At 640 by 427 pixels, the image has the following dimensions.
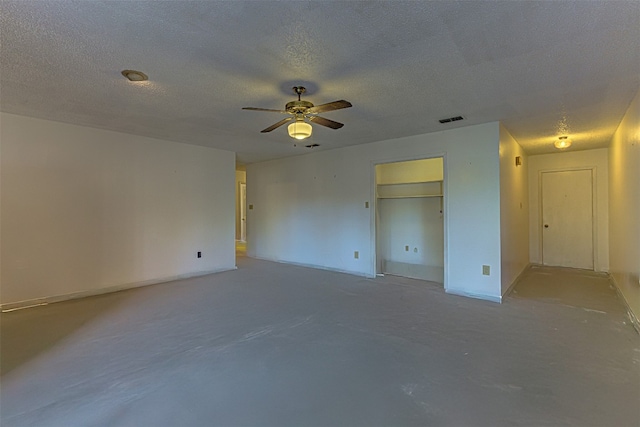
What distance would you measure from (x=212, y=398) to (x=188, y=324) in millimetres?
1387

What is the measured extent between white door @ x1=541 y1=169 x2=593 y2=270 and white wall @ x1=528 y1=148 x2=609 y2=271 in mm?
92

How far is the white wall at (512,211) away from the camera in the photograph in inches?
160

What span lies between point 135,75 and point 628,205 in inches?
213

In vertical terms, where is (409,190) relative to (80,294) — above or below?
above

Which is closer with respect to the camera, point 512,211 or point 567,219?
point 512,211

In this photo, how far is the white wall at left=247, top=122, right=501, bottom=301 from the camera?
4.00m

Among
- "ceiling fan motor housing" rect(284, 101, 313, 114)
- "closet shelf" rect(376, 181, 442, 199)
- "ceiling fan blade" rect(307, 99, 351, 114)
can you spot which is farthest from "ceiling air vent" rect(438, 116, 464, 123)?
"ceiling fan motor housing" rect(284, 101, 313, 114)

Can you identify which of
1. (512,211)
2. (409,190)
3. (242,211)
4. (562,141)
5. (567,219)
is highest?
(562,141)

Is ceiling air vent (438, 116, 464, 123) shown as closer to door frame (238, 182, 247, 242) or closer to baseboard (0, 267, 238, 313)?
baseboard (0, 267, 238, 313)

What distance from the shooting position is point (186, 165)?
529 centimetres

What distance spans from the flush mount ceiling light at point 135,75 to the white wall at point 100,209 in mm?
2252

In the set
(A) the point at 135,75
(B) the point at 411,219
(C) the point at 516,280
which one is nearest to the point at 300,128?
(A) the point at 135,75

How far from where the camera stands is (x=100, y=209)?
4.29 m

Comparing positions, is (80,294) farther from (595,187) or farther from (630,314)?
(595,187)
